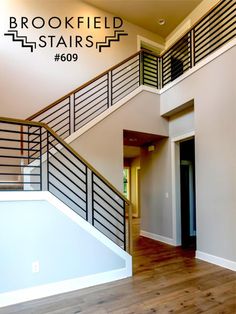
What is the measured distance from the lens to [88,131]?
4.51 m

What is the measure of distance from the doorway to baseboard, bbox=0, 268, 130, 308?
261 cm

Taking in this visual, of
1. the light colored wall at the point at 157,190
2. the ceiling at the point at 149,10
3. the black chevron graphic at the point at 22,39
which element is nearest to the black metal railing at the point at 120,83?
the ceiling at the point at 149,10

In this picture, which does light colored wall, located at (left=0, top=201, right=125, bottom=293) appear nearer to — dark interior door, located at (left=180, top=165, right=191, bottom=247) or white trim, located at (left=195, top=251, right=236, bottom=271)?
white trim, located at (left=195, top=251, right=236, bottom=271)

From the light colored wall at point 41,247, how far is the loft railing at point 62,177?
13.9 inches

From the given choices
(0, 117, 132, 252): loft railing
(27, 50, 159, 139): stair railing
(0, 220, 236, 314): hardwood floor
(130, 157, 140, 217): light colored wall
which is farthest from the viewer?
(130, 157, 140, 217): light colored wall

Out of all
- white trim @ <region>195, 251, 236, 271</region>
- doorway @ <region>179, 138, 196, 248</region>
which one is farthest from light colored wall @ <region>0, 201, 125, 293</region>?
doorway @ <region>179, 138, 196, 248</region>

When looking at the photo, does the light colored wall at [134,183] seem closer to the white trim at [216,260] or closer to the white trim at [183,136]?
the white trim at [183,136]

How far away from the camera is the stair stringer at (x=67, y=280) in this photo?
278 centimetres

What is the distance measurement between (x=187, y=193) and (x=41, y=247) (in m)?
4.14

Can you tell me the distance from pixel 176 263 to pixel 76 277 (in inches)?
75.5

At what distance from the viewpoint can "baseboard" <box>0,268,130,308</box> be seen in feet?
9.13

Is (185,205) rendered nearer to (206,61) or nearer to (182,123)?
(182,123)

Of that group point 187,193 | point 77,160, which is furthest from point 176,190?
point 77,160

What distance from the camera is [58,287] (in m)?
3.04
